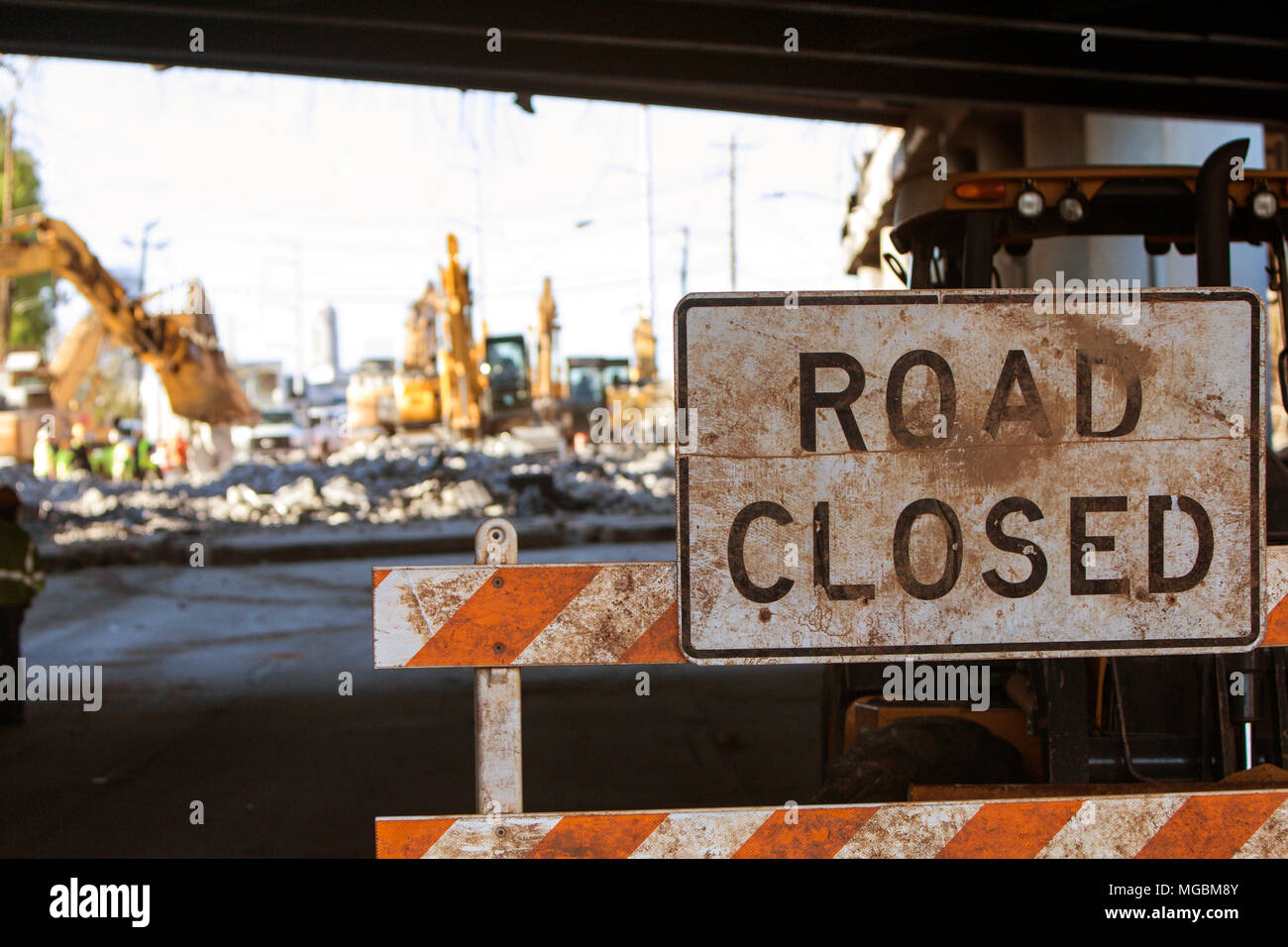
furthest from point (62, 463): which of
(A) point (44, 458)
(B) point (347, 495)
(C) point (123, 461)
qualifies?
(B) point (347, 495)

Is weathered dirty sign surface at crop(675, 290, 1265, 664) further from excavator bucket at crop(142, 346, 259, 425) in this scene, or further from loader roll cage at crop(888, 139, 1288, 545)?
excavator bucket at crop(142, 346, 259, 425)

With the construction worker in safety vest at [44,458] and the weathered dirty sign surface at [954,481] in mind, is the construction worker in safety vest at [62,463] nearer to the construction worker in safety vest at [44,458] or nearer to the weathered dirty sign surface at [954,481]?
the construction worker in safety vest at [44,458]

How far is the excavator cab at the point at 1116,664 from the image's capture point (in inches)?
133

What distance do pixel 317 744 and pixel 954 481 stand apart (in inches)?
210

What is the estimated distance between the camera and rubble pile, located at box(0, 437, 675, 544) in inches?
807

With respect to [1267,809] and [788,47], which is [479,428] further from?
[1267,809]

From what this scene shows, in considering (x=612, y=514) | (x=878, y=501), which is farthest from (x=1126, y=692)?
(x=612, y=514)

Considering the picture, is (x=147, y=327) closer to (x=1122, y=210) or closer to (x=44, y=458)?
(x=44, y=458)

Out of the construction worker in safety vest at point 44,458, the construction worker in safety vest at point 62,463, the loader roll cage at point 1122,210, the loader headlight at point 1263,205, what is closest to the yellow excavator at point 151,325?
the construction worker in safety vest at point 62,463

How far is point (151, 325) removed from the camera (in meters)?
17.6

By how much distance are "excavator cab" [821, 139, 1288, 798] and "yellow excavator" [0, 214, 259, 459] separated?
573 inches

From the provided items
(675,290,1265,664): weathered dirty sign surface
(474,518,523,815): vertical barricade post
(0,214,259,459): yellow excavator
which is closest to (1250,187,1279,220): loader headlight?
(675,290,1265,664): weathered dirty sign surface

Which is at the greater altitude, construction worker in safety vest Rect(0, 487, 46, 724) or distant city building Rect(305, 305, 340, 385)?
distant city building Rect(305, 305, 340, 385)

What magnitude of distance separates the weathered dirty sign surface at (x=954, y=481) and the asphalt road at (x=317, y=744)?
10.6 ft
